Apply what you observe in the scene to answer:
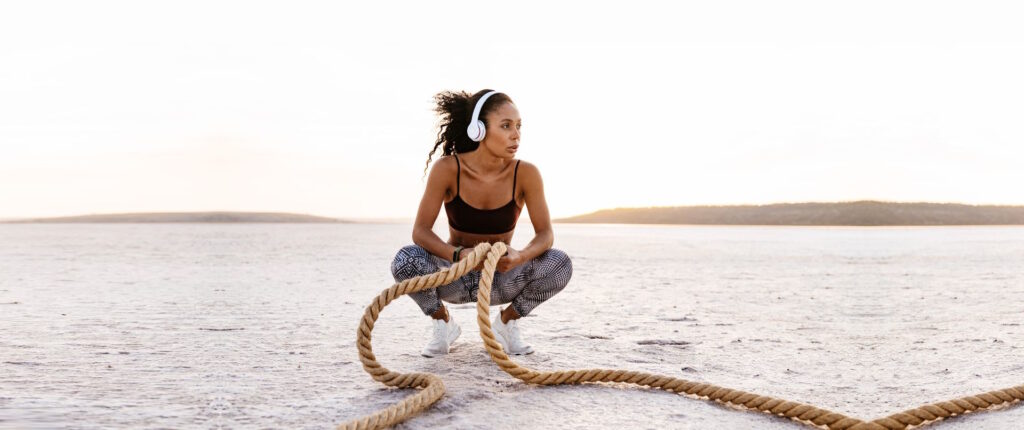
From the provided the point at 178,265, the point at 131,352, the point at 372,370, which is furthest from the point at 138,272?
the point at 372,370

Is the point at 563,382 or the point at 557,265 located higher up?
the point at 557,265

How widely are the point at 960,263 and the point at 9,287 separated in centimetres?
1200

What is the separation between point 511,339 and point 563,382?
0.76 meters

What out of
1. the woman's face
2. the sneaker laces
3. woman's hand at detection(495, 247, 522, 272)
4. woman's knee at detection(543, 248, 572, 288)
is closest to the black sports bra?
the woman's face

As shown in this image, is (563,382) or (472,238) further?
(472,238)

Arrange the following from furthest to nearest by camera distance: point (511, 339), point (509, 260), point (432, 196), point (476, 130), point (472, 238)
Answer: point (511, 339) → point (472, 238) → point (432, 196) → point (476, 130) → point (509, 260)

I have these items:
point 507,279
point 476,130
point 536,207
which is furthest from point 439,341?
point 476,130

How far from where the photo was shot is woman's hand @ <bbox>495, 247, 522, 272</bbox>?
146 inches

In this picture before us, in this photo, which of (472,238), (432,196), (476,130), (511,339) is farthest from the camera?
(511,339)

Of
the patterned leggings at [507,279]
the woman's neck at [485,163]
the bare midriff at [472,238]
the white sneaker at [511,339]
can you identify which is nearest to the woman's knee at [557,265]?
the patterned leggings at [507,279]

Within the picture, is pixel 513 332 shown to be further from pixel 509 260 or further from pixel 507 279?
pixel 509 260

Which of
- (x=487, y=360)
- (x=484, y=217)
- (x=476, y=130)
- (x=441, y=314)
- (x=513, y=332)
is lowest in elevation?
(x=487, y=360)

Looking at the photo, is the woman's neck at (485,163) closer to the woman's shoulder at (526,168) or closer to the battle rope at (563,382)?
the woman's shoulder at (526,168)

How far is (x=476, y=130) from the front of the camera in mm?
3914
